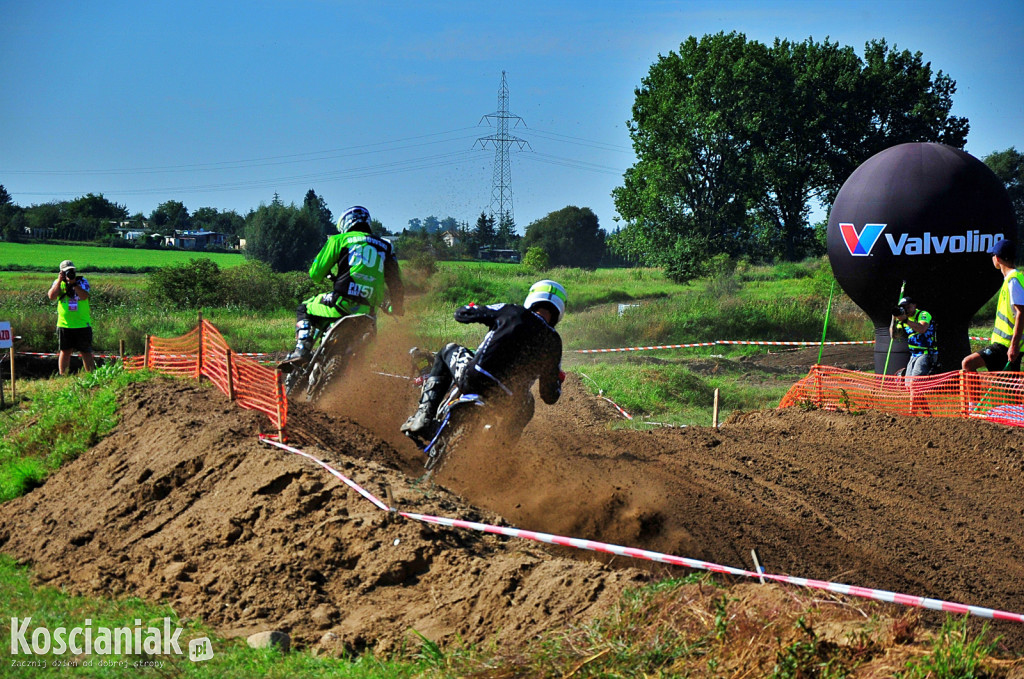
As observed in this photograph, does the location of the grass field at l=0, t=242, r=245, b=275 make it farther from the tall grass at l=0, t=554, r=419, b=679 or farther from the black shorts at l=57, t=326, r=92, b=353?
the tall grass at l=0, t=554, r=419, b=679

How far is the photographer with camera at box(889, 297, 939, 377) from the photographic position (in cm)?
1343

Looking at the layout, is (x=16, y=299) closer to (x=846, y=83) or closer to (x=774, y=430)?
(x=774, y=430)

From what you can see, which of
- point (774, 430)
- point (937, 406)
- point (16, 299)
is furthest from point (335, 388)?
point (16, 299)

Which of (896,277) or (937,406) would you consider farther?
(896,277)

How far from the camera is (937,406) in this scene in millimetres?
12344

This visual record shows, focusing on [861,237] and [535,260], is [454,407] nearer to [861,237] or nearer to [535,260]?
[861,237]

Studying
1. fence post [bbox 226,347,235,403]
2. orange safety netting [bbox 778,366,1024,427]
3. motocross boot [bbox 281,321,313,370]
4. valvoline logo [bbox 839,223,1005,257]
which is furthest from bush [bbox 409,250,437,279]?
valvoline logo [bbox 839,223,1005,257]

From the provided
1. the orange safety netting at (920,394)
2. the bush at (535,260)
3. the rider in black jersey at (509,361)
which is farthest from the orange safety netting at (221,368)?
the bush at (535,260)

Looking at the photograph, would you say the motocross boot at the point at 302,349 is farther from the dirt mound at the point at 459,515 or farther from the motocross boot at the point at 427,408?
the motocross boot at the point at 427,408

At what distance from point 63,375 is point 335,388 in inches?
335

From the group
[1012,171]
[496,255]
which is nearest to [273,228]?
[496,255]

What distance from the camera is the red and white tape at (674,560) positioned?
4074 millimetres

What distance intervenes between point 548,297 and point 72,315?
37.0 ft

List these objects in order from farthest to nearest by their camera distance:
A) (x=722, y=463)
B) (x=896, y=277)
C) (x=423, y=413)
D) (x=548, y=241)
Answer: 1. (x=548, y=241)
2. (x=896, y=277)
3. (x=722, y=463)
4. (x=423, y=413)
